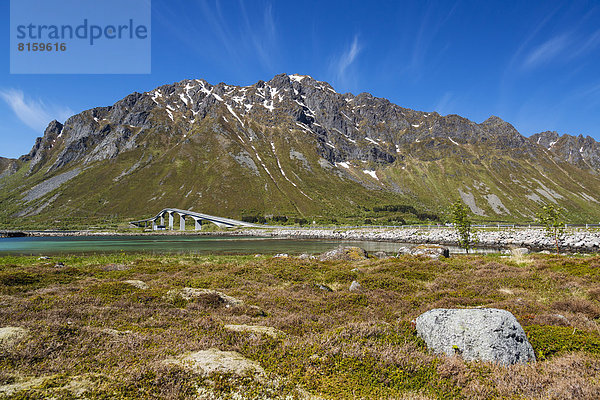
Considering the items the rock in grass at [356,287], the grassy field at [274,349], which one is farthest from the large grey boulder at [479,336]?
the rock in grass at [356,287]

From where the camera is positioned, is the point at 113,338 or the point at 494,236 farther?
the point at 494,236

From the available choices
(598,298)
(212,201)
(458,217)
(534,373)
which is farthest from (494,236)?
(212,201)

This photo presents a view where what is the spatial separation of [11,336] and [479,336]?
1127cm

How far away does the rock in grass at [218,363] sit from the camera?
581cm

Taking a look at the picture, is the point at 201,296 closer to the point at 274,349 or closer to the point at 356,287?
the point at 274,349

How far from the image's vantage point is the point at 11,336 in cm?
635

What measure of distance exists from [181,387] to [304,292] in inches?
440

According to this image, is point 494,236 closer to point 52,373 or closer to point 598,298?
point 598,298

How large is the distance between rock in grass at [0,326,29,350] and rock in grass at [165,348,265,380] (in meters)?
3.41

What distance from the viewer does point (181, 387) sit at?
5.23 metres

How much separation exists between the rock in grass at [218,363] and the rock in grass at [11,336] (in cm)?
341

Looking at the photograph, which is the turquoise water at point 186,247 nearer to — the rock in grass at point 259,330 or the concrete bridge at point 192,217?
the rock in grass at point 259,330

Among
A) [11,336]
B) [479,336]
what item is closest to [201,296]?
[11,336]

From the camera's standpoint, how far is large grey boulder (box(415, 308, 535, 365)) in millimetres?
7184
